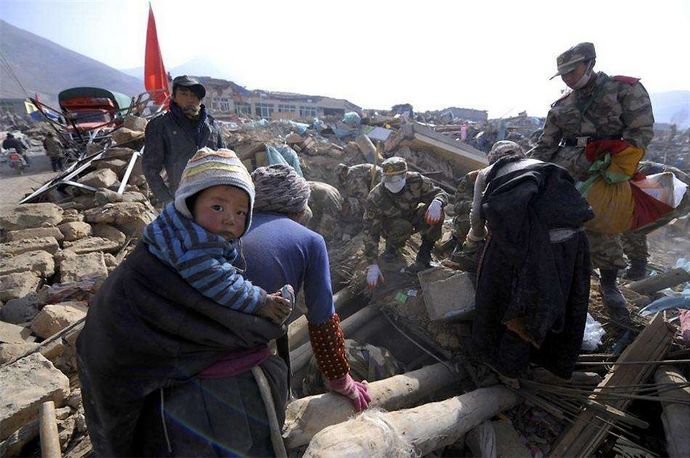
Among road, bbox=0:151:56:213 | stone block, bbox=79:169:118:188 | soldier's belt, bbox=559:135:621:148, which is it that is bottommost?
road, bbox=0:151:56:213

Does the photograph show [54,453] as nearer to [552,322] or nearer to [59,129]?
[552,322]

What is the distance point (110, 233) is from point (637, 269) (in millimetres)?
7143

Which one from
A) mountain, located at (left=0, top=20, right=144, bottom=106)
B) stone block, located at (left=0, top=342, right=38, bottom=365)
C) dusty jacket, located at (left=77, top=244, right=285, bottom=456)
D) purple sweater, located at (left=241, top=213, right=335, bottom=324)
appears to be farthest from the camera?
mountain, located at (left=0, top=20, right=144, bottom=106)

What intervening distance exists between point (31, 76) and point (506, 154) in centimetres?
16682

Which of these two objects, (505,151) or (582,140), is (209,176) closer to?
(505,151)

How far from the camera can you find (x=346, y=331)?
3.44m

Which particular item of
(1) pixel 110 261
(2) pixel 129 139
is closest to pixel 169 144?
(1) pixel 110 261

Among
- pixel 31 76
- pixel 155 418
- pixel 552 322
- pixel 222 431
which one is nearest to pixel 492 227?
pixel 552 322

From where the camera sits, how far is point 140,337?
1.11m

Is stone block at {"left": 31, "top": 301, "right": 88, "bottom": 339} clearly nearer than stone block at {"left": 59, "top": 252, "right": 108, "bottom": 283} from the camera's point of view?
Yes

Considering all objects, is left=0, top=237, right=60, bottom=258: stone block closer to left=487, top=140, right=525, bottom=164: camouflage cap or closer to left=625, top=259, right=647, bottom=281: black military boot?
left=487, top=140, right=525, bottom=164: camouflage cap

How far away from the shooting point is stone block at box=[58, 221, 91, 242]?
432cm

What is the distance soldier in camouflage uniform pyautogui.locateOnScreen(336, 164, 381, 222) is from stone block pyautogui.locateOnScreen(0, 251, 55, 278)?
14.9 feet

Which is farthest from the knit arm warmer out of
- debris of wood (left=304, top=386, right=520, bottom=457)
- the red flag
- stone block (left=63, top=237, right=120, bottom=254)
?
the red flag
